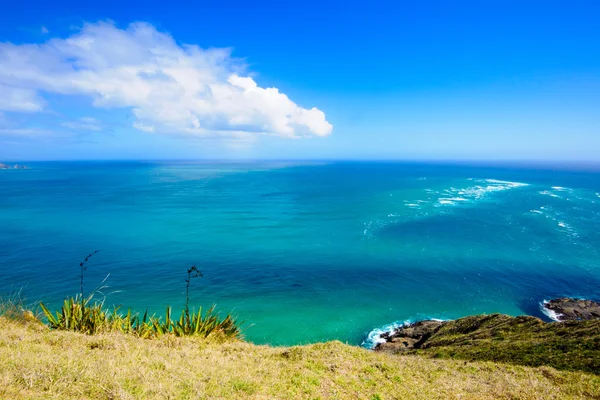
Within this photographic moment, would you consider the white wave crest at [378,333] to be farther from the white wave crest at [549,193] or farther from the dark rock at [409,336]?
the white wave crest at [549,193]

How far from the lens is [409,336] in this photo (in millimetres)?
21891

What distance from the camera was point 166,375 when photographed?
760 centimetres

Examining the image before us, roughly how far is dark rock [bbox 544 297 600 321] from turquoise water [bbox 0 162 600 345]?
1.47 m

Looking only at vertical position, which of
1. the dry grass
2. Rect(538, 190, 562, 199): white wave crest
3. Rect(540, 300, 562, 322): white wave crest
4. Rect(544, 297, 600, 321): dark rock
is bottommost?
Rect(540, 300, 562, 322): white wave crest

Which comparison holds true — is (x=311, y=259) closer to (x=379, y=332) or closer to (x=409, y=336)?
(x=379, y=332)

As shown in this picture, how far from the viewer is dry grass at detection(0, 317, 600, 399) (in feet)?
21.6

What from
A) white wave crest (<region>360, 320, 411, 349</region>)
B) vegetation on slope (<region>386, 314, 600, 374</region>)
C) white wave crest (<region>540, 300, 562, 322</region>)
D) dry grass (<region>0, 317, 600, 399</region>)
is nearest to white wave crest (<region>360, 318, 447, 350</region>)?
white wave crest (<region>360, 320, 411, 349</region>)

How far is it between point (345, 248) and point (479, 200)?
55.3 meters

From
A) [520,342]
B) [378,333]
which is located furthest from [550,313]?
[378,333]

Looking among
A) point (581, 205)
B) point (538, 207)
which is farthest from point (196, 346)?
point (581, 205)

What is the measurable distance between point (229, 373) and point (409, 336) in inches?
688

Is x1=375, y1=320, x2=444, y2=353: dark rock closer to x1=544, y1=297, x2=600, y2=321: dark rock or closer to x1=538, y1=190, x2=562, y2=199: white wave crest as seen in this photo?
x1=544, y1=297, x2=600, y2=321: dark rock

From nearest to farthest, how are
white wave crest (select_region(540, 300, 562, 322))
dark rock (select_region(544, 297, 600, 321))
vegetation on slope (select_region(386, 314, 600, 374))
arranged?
vegetation on slope (select_region(386, 314, 600, 374))
dark rock (select_region(544, 297, 600, 321))
white wave crest (select_region(540, 300, 562, 322))

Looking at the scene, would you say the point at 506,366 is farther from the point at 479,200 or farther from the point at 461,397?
the point at 479,200
